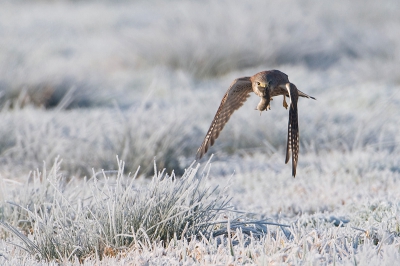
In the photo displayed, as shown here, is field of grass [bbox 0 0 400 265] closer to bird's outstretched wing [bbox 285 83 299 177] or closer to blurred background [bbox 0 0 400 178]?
blurred background [bbox 0 0 400 178]

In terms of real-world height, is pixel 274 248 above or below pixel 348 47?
below

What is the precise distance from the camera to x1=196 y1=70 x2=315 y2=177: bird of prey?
2389 mm

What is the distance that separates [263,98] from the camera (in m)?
2.53

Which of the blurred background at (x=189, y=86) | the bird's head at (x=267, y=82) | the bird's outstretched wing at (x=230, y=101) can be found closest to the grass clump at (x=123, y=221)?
the bird's outstretched wing at (x=230, y=101)

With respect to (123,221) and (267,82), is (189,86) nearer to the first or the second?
(123,221)

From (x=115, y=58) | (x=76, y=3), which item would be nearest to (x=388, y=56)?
(x=115, y=58)

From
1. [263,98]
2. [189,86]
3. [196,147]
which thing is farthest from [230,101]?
[189,86]

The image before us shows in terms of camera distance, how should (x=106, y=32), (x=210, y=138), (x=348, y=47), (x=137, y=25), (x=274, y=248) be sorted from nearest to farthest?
1. (x=274, y=248)
2. (x=210, y=138)
3. (x=348, y=47)
4. (x=106, y=32)
5. (x=137, y=25)

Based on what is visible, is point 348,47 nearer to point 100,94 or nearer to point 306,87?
point 306,87

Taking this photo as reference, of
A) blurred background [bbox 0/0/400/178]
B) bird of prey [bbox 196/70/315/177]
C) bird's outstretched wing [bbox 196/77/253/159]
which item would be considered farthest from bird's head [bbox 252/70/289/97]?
blurred background [bbox 0/0/400/178]

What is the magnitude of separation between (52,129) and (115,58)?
4.67m

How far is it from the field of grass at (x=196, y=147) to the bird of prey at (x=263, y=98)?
154mm

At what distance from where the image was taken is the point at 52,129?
15.5 ft

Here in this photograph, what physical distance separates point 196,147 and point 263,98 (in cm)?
258
